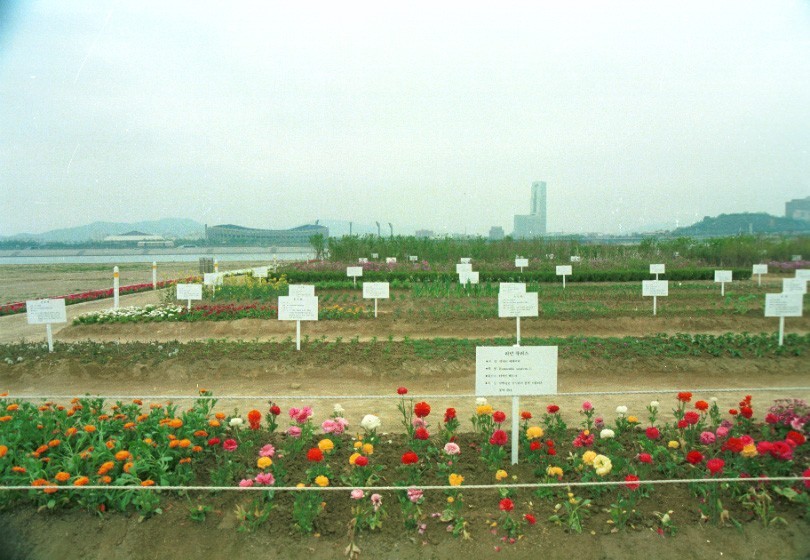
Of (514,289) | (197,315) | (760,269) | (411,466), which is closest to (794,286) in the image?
(760,269)

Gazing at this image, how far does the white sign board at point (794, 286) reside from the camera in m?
5.31

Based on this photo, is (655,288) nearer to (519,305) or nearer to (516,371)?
(519,305)

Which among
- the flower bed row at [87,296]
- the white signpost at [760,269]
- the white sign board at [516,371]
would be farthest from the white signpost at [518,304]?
the flower bed row at [87,296]

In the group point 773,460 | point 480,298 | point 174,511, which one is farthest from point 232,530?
point 480,298

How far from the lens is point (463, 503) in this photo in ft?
12.6

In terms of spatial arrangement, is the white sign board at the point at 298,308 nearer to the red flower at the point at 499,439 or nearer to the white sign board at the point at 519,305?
the white sign board at the point at 519,305

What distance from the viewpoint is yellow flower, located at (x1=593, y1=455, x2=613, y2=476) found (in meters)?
3.80

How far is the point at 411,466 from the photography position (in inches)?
169

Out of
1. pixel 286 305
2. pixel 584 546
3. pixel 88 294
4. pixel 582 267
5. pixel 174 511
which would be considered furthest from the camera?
pixel 582 267

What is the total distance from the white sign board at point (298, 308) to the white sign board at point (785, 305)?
276 inches

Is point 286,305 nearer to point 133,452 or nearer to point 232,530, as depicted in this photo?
point 133,452

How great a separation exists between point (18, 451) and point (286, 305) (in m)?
5.66

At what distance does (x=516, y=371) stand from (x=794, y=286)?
11.3 ft

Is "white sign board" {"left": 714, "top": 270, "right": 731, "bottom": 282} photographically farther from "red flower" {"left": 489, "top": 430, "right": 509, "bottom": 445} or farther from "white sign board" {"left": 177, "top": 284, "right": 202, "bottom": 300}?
"white sign board" {"left": 177, "top": 284, "right": 202, "bottom": 300}
